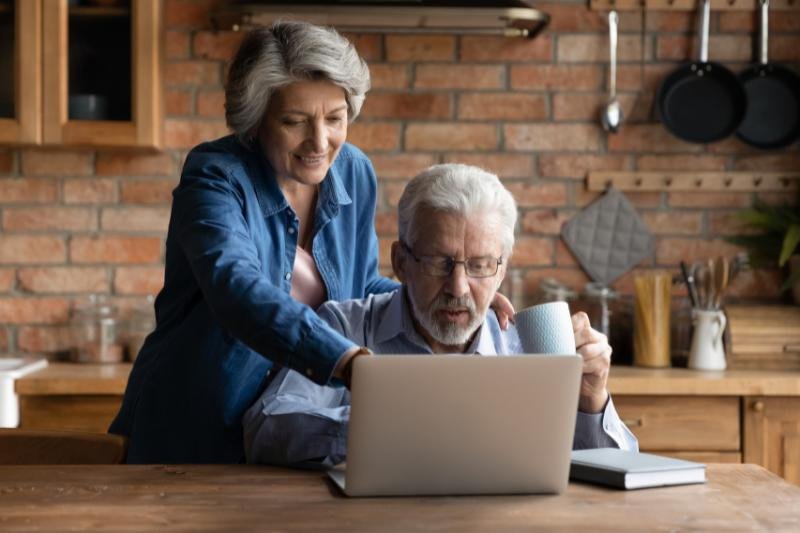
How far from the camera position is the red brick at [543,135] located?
13.0 ft

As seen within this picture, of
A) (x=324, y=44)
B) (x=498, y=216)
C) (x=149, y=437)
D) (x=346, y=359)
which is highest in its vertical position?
(x=324, y=44)

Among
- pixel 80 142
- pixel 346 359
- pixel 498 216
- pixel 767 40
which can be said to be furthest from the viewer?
pixel 767 40

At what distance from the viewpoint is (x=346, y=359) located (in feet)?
5.60

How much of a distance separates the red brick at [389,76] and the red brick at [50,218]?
3.25 feet

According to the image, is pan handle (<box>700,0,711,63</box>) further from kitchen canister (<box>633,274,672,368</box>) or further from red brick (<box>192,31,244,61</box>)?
red brick (<box>192,31,244,61</box>)

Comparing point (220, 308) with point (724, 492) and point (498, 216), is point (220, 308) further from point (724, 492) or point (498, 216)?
point (724, 492)

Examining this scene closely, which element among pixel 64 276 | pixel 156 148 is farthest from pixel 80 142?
pixel 64 276

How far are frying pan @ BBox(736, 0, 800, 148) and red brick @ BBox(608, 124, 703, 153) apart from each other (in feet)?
0.61

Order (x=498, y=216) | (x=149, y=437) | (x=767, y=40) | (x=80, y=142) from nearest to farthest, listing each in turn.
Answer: (x=498, y=216)
(x=149, y=437)
(x=80, y=142)
(x=767, y=40)

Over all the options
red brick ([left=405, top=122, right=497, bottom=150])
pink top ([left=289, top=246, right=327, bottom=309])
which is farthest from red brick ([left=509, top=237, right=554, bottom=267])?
pink top ([left=289, top=246, right=327, bottom=309])

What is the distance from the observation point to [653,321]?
375cm

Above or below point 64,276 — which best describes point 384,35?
above

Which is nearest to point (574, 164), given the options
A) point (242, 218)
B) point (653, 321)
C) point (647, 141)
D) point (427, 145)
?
point (647, 141)

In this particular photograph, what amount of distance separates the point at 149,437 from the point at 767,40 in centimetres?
257
